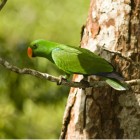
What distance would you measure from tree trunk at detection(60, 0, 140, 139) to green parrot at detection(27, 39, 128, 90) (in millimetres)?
217

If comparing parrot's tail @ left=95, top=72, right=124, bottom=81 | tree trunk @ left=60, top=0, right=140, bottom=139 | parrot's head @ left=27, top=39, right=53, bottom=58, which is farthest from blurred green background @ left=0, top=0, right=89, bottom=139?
parrot's tail @ left=95, top=72, right=124, bottom=81

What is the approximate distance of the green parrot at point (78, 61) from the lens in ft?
Result: 7.57

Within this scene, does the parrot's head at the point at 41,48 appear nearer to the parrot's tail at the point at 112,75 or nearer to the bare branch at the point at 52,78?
the bare branch at the point at 52,78

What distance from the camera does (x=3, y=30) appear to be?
5.76m

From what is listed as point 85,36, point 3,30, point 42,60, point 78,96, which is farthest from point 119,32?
point 3,30

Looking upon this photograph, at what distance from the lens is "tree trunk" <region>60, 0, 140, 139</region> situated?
2547 millimetres

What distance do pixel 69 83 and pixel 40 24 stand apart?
12.0ft

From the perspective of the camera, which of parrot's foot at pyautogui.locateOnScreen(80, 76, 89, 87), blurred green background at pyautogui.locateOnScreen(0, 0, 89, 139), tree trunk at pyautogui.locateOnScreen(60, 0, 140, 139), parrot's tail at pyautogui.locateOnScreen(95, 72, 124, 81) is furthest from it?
blurred green background at pyautogui.locateOnScreen(0, 0, 89, 139)

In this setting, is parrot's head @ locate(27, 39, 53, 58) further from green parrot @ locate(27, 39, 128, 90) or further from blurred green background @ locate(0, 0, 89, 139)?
blurred green background @ locate(0, 0, 89, 139)

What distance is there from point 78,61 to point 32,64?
212cm

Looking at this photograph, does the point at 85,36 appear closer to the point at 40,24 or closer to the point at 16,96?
the point at 16,96

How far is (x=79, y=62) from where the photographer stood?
7.75ft

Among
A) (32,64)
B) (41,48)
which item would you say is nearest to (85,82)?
(41,48)

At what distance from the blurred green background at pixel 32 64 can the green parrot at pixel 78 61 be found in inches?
73.1
